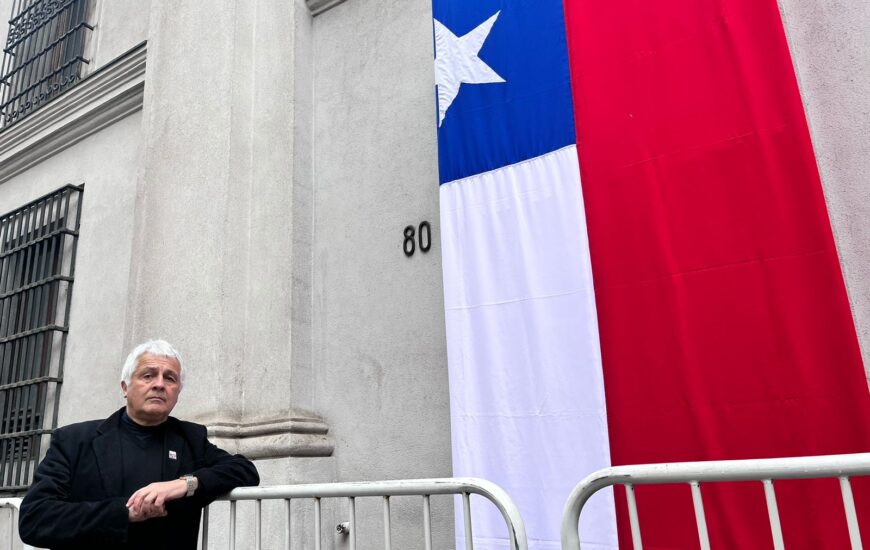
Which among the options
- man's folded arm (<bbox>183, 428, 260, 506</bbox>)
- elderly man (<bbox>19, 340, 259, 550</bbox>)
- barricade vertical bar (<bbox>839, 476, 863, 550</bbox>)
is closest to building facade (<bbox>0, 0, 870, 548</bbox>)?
man's folded arm (<bbox>183, 428, 260, 506</bbox>)

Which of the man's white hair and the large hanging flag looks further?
the large hanging flag

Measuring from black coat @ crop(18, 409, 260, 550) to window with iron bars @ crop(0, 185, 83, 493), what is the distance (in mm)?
4671

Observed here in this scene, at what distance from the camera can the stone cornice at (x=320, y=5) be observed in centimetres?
602

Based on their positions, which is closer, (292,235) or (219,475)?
(219,475)

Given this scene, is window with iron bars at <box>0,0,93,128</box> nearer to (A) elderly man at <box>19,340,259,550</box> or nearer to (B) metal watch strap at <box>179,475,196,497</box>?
(A) elderly man at <box>19,340,259,550</box>

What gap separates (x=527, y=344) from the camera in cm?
386

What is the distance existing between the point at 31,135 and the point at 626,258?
7.74 meters

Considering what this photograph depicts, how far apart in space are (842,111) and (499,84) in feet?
6.40

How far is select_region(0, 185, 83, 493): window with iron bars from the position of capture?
6.82 metres

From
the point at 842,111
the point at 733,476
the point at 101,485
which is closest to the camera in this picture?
the point at 733,476

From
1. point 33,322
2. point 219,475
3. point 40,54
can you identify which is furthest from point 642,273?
point 40,54

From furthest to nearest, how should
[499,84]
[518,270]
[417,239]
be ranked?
[417,239] < [499,84] < [518,270]

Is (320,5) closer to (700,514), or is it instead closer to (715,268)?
(715,268)

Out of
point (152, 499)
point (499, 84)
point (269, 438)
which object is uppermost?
point (499, 84)
